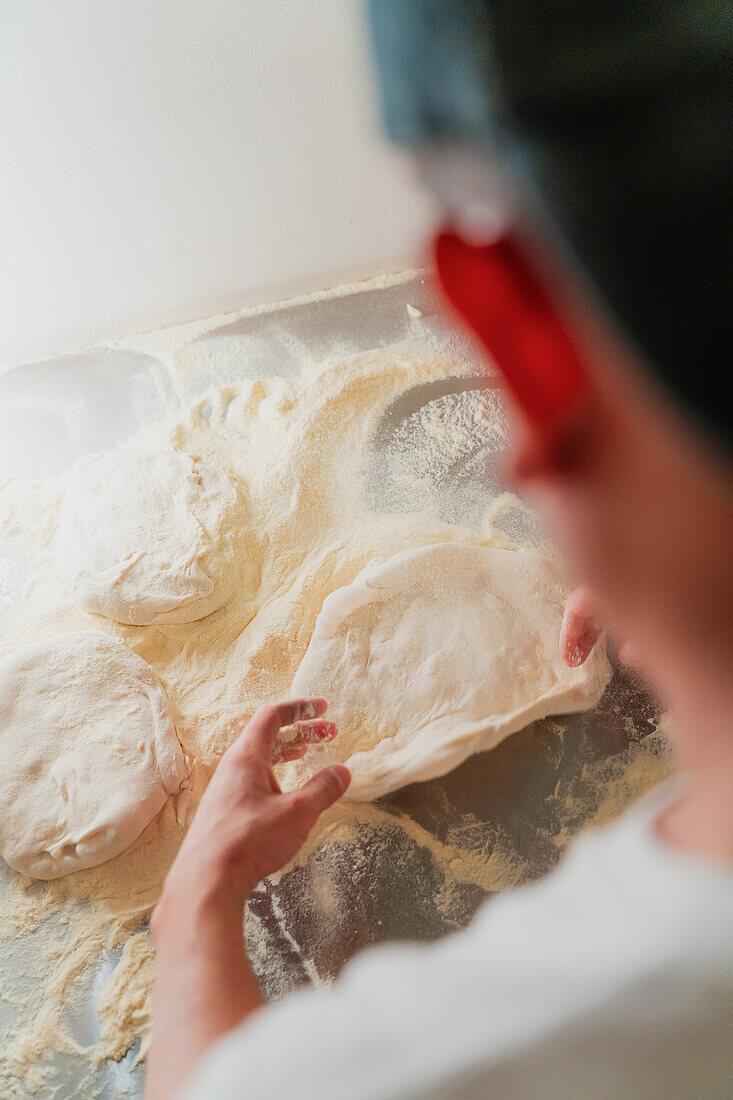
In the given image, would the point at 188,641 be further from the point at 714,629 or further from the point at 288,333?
the point at 714,629

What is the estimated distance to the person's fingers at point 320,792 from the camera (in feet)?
2.91

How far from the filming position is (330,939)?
976mm

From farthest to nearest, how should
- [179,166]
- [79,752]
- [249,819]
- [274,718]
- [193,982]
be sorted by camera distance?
[179,166], [79,752], [274,718], [249,819], [193,982]

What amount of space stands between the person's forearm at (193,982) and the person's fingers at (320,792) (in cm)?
14

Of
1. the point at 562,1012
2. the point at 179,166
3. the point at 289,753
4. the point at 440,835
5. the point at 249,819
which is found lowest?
the point at 440,835

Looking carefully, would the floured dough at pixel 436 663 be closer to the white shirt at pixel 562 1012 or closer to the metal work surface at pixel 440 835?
the metal work surface at pixel 440 835

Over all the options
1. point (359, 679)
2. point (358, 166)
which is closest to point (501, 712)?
point (359, 679)

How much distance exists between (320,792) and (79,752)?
0.45 metres

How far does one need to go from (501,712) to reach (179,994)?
605mm

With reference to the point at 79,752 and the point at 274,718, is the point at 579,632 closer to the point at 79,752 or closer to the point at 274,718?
the point at 274,718

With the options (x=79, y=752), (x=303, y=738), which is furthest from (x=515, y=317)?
(x=79, y=752)

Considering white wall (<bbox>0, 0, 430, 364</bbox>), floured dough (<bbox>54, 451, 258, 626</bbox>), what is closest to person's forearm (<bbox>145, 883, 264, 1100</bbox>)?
floured dough (<bbox>54, 451, 258, 626</bbox>)

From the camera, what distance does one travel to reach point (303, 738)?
3.45 feet

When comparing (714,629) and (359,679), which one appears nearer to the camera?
(714,629)
